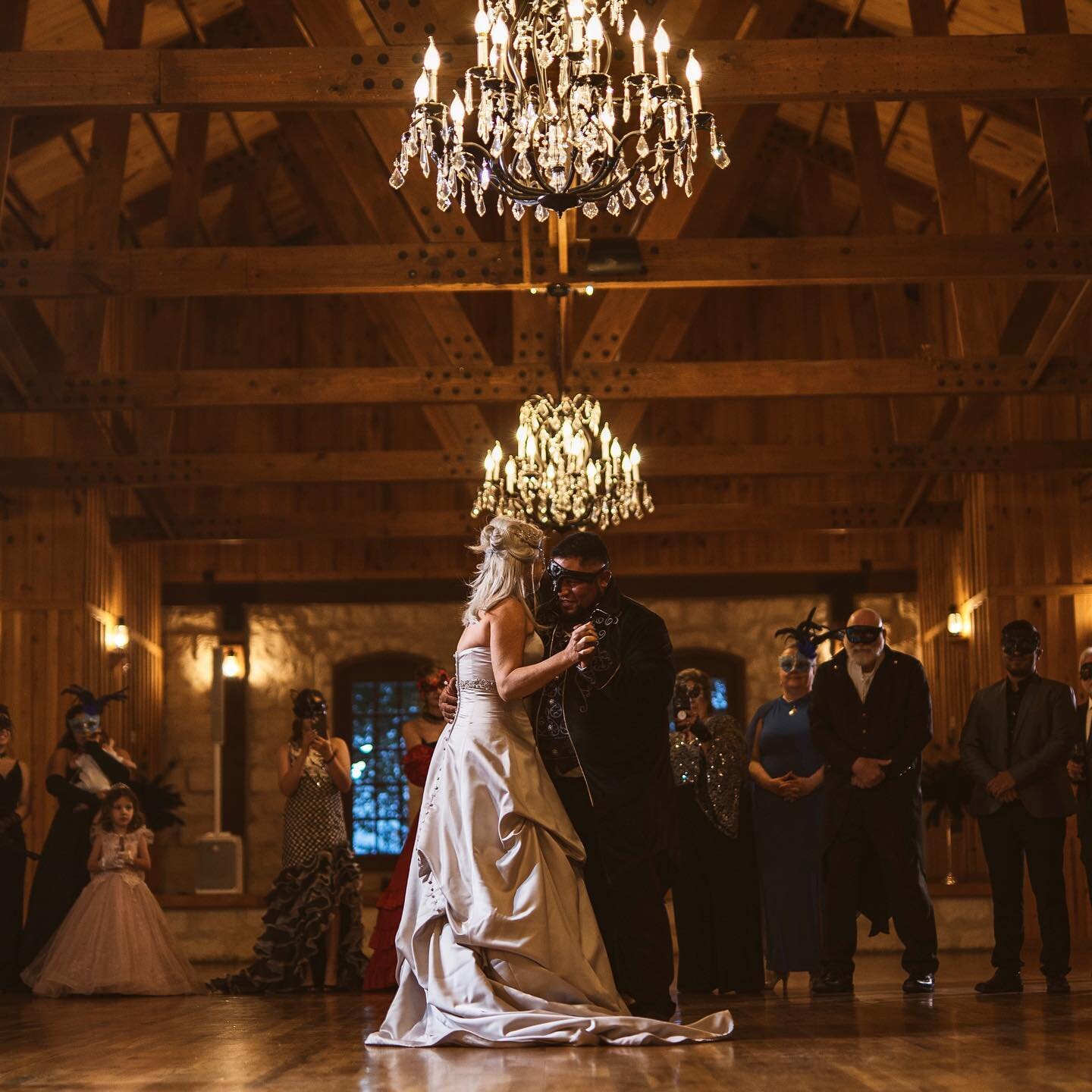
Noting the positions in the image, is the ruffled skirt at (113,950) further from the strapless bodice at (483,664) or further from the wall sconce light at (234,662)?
the wall sconce light at (234,662)

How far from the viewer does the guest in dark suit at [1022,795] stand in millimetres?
6336

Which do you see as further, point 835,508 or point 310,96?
point 835,508

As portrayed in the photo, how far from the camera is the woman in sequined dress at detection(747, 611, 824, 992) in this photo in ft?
23.1

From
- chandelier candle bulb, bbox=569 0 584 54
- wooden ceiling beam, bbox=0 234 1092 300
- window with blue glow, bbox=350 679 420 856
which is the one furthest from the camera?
window with blue glow, bbox=350 679 420 856

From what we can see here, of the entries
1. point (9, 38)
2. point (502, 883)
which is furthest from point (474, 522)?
point (502, 883)

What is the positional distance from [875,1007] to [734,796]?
166 cm

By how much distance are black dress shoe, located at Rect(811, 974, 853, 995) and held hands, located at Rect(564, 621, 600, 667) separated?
2.57 metres

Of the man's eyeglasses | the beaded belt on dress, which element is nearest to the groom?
the beaded belt on dress

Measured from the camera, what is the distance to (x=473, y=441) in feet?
39.2

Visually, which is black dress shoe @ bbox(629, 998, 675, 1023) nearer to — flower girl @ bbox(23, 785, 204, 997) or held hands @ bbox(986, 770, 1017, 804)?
held hands @ bbox(986, 770, 1017, 804)

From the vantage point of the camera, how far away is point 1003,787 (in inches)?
252

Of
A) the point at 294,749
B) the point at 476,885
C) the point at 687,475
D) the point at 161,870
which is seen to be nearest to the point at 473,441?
the point at 687,475

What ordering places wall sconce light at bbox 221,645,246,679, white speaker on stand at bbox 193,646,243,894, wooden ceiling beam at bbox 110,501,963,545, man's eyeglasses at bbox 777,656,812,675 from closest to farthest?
man's eyeglasses at bbox 777,656,812,675 → white speaker on stand at bbox 193,646,243,894 → wooden ceiling beam at bbox 110,501,963,545 → wall sconce light at bbox 221,645,246,679

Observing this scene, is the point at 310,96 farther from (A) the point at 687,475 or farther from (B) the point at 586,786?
(A) the point at 687,475
